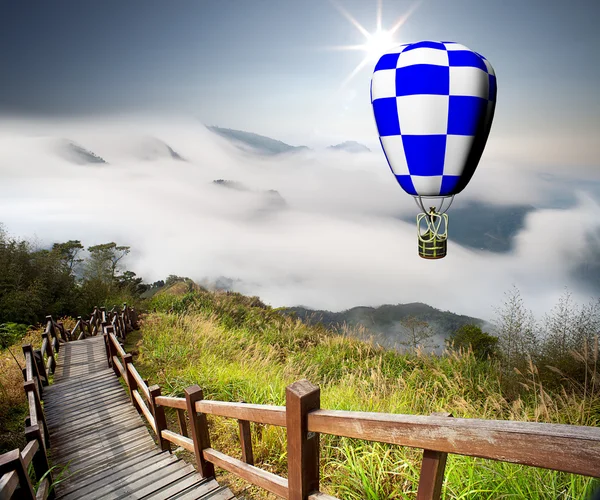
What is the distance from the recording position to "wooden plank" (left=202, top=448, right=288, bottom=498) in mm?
1937

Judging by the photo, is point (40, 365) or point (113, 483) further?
point (40, 365)

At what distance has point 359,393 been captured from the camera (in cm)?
457

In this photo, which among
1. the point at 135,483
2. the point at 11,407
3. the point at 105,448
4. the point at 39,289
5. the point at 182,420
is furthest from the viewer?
the point at 39,289

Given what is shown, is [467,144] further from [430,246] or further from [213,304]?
[213,304]

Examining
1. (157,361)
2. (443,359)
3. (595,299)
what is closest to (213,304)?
(157,361)

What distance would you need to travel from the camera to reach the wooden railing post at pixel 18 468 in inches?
91.2

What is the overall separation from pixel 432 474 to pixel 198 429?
7.91 ft

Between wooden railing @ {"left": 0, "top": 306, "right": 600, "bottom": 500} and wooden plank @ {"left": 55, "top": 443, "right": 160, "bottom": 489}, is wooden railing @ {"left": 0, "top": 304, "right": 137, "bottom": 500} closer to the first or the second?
wooden railing @ {"left": 0, "top": 306, "right": 600, "bottom": 500}

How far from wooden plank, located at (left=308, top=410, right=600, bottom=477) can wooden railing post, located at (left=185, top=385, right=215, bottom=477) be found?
2.01 meters

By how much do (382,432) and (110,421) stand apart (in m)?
5.97

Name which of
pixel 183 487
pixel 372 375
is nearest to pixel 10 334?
pixel 183 487

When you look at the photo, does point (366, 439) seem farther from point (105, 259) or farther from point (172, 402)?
point (105, 259)

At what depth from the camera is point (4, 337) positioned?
10898 mm

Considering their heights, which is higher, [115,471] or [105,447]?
[115,471]
